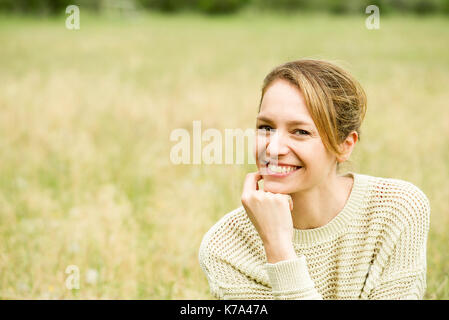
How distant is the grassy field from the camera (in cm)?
362

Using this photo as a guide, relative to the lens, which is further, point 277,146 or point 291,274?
point 277,146

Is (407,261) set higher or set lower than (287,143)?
lower

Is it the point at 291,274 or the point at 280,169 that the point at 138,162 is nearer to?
the point at 280,169

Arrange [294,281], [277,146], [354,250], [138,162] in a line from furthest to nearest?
[138,162] → [354,250] → [277,146] → [294,281]

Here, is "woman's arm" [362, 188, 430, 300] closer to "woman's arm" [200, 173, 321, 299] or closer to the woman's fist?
"woman's arm" [200, 173, 321, 299]

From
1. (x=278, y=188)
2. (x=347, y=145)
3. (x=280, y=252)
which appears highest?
(x=347, y=145)

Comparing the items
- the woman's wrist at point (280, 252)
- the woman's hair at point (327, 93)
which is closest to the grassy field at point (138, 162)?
the woman's hair at point (327, 93)

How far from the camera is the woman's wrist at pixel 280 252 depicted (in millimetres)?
2021

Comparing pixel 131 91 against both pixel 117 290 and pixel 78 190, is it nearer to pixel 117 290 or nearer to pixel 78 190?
pixel 78 190

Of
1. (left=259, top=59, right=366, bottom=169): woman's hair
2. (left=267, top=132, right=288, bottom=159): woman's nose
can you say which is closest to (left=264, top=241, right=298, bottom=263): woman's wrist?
(left=267, top=132, right=288, bottom=159): woman's nose

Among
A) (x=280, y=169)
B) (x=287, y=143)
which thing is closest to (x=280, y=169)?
(x=280, y=169)

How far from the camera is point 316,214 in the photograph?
2.28 m

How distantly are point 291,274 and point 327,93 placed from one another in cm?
75

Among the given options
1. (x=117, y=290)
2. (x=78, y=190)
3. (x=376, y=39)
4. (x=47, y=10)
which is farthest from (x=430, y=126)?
(x=47, y=10)
